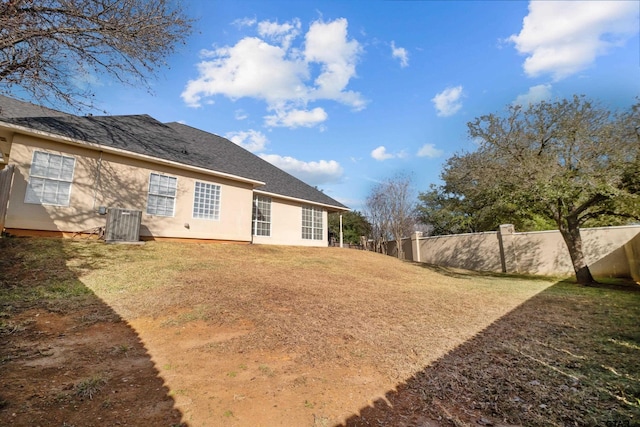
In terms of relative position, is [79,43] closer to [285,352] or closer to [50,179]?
[50,179]

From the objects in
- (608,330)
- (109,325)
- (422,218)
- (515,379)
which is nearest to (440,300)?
(608,330)

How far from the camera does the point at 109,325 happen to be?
455 cm

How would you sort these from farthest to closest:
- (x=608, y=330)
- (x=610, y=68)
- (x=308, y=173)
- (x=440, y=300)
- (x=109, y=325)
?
(x=308, y=173) → (x=610, y=68) → (x=440, y=300) → (x=608, y=330) → (x=109, y=325)

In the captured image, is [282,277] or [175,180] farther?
[175,180]

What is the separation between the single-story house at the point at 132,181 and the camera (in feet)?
29.9

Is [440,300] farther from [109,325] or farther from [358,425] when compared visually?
[109,325]

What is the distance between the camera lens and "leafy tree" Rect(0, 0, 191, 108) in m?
6.74

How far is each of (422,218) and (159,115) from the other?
2417 cm

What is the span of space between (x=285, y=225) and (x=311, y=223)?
2252 mm

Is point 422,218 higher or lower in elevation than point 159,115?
lower

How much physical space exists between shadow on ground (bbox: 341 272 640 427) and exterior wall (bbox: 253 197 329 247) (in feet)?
41.7

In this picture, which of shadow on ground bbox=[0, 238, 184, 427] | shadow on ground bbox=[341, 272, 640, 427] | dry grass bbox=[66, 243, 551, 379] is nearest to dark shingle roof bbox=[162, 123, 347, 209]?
dry grass bbox=[66, 243, 551, 379]

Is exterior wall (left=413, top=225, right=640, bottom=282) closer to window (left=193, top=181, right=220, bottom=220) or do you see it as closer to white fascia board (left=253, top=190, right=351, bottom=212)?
white fascia board (left=253, top=190, right=351, bottom=212)

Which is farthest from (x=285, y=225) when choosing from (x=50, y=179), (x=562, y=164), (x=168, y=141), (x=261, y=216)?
(x=562, y=164)
